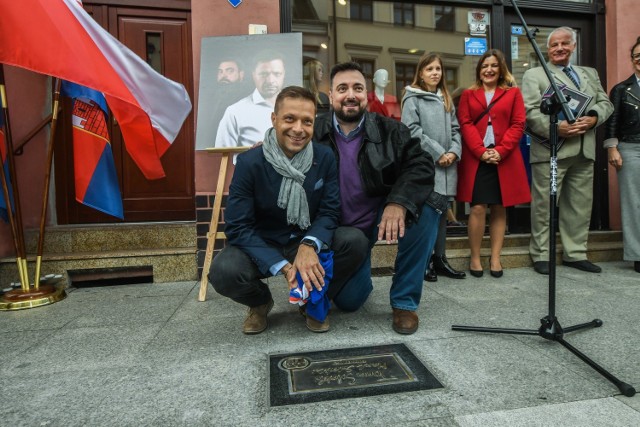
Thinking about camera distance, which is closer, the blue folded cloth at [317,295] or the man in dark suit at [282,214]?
the blue folded cloth at [317,295]

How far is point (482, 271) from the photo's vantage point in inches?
146

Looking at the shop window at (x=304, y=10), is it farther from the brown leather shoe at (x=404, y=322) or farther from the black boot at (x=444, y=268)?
the brown leather shoe at (x=404, y=322)

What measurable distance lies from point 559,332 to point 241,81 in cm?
289

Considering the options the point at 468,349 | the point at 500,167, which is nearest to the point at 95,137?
the point at 468,349

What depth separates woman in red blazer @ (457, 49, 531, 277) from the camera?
3.55 m

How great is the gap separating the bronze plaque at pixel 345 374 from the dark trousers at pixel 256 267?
41cm

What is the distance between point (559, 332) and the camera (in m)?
2.05

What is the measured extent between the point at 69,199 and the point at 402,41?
421 centimetres

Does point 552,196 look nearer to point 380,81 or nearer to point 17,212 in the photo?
point 380,81

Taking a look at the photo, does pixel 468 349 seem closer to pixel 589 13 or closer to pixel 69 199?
pixel 69 199

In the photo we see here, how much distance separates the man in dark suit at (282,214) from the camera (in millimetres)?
2170

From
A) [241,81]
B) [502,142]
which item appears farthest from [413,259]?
[241,81]

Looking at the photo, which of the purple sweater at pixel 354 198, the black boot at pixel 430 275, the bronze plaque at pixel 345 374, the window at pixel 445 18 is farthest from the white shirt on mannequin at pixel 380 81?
the bronze plaque at pixel 345 374

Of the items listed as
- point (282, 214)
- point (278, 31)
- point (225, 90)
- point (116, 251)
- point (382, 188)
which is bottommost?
point (116, 251)
